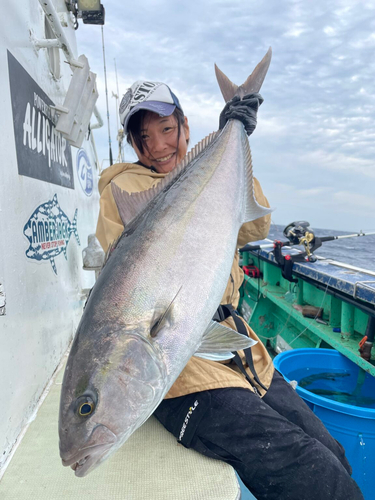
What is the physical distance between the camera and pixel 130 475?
61.3 inches

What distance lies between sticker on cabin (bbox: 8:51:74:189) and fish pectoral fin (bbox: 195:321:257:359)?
59.0 inches

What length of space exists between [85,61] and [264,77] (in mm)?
1482

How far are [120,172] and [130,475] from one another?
166 centimetres

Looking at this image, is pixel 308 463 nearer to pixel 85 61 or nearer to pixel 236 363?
pixel 236 363

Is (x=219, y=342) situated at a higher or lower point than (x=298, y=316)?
higher

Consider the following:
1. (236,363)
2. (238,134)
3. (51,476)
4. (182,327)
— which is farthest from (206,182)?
(51,476)

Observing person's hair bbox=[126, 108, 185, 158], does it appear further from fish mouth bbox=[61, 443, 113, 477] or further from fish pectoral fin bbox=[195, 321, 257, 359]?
fish mouth bbox=[61, 443, 113, 477]

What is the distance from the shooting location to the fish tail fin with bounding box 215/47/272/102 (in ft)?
7.46

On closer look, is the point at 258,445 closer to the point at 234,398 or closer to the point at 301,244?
the point at 234,398

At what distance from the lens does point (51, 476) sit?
154 centimetres

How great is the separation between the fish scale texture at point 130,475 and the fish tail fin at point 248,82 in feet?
7.17

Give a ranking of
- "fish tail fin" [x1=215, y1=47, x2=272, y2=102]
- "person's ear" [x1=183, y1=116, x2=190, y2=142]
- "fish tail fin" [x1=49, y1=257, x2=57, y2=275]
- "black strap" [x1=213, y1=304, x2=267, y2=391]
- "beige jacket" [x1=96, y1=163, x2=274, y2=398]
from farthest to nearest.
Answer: "fish tail fin" [x1=49, y1=257, x2=57, y2=275] < "person's ear" [x1=183, y1=116, x2=190, y2=142] < "fish tail fin" [x1=215, y1=47, x2=272, y2=102] < "black strap" [x1=213, y1=304, x2=267, y2=391] < "beige jacket" [x1=96, y1=163, x2=274, y2=398]

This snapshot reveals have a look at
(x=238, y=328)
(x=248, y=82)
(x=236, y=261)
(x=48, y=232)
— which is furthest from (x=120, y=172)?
(x=238, y=328)

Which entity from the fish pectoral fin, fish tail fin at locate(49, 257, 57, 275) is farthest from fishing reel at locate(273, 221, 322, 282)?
the fish pectoral fin
